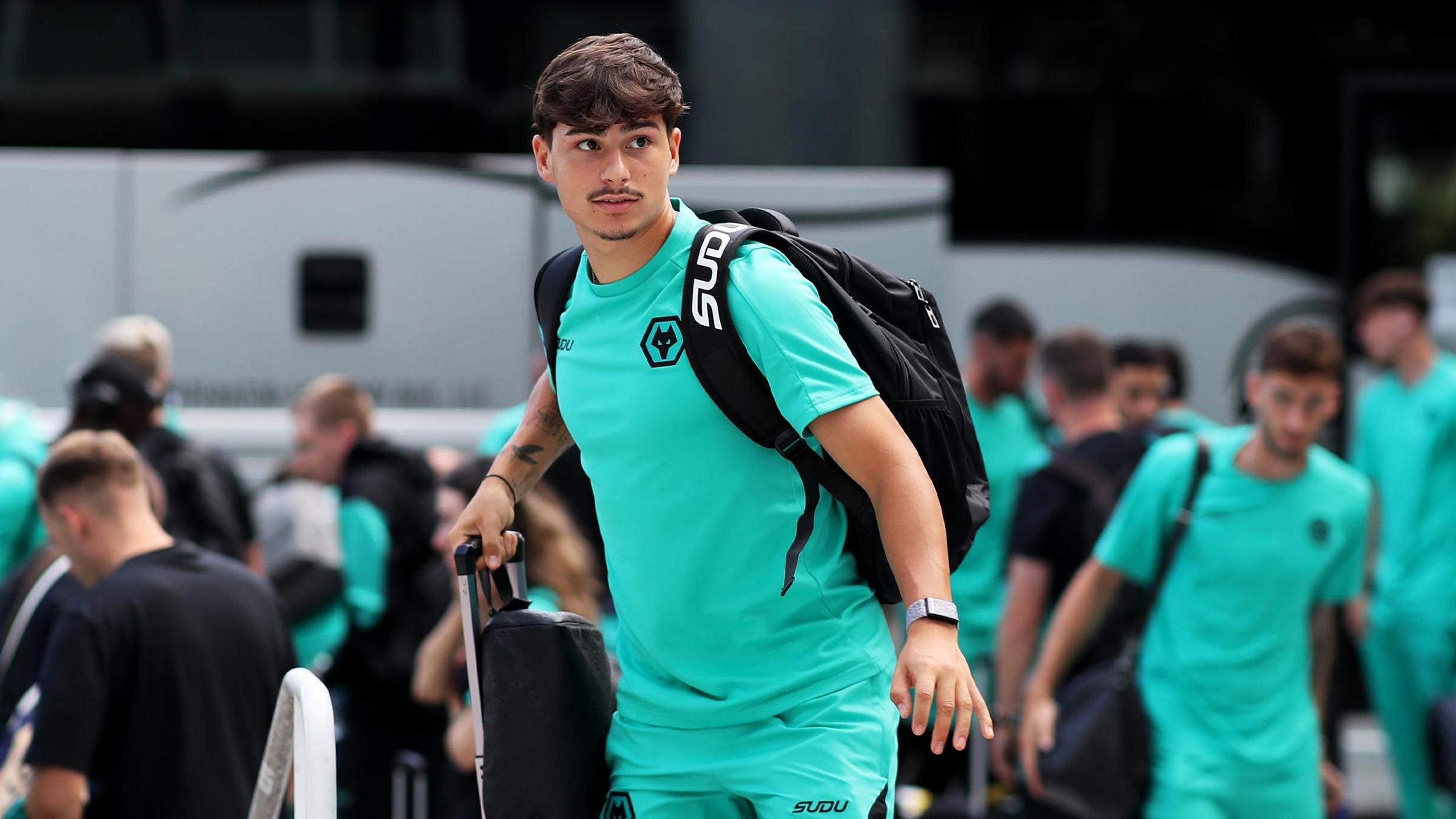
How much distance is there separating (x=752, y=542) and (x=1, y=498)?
361 cm

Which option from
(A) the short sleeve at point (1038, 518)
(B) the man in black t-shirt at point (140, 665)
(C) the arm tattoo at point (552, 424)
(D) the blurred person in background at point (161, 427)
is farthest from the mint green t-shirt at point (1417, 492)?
(C) the arm tattoo at point (552, 424)

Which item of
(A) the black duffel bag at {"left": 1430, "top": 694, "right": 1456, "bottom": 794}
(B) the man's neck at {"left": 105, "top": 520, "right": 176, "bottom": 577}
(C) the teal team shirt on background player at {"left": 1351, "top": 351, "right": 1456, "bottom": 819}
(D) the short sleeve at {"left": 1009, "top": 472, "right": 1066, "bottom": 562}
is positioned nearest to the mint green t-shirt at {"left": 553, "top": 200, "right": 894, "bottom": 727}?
(B) the man's neck at {"left": 105, "top": 520, "right": 176, "bottom": 577}

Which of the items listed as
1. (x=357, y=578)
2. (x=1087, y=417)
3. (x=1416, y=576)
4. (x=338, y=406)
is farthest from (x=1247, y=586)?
(x=338, y=406)

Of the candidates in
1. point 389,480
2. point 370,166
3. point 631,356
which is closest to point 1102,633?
Answer: point 389,480

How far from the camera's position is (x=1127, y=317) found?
8.24 metres

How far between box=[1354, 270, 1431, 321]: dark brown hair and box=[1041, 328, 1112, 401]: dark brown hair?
1.56m

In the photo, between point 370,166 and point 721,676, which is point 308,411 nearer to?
point 370,166

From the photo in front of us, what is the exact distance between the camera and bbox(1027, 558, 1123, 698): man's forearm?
4.93 meters

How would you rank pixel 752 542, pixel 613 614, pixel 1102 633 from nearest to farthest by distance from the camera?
pixel 752 542, pixel 1102 633, pixel 613 614

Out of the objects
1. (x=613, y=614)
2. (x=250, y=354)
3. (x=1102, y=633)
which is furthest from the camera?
(x=250, y=354)

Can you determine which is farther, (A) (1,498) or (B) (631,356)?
(A) (1,498)

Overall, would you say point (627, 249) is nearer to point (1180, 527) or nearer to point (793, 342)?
point (793, 342)

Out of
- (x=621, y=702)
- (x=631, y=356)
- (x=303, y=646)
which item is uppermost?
(x=631, y=356)

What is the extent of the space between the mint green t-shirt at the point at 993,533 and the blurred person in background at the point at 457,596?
6.74 feet
